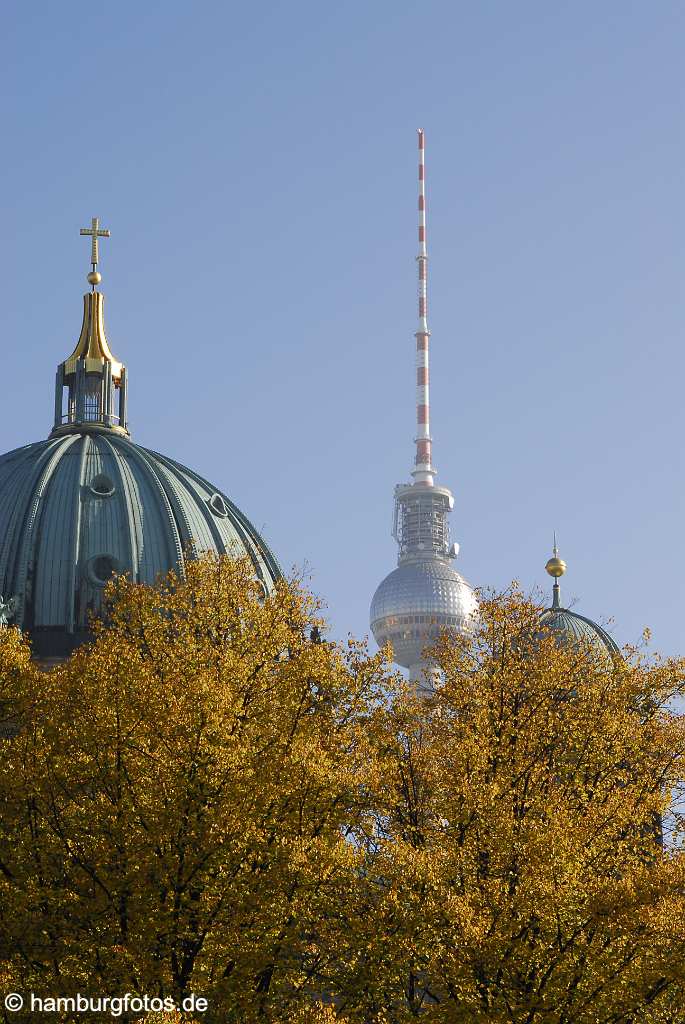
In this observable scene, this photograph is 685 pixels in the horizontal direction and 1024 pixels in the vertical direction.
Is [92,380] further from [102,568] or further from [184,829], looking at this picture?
[184,829]

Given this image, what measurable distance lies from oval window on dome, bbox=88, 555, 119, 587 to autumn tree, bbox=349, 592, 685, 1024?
35.6 m

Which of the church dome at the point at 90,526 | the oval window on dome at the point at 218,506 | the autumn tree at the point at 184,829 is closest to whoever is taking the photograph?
the autumn tree at the point at 184,829

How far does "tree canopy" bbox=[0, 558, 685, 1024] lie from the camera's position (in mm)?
54438

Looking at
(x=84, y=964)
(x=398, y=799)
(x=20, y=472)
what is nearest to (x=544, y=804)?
(x=398, y=799)

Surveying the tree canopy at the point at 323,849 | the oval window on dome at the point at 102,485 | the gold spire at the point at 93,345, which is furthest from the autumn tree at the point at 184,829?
the gold spire at the point at 93,345

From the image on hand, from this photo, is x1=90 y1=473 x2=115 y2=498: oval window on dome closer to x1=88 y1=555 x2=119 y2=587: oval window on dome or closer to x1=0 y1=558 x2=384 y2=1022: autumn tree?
x1=88 y1=555 x2=119 y2=587: oval window on dome

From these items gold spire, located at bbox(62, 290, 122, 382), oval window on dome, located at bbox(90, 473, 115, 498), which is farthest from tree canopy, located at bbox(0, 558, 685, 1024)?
gold spire, located at bbox(62, 290, 122, 382)

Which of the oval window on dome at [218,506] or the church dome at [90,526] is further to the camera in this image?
the oval window on dome at [218,506]

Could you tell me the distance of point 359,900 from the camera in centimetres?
5619

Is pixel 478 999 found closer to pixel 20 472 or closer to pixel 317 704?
pixel 317 704

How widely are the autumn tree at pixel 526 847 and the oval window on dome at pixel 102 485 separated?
132ft

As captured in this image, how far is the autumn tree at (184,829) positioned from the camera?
2137 inches

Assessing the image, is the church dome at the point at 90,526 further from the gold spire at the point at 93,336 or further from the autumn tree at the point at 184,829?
the autumn tree at the point at 184,829

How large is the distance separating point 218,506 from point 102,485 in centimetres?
554
